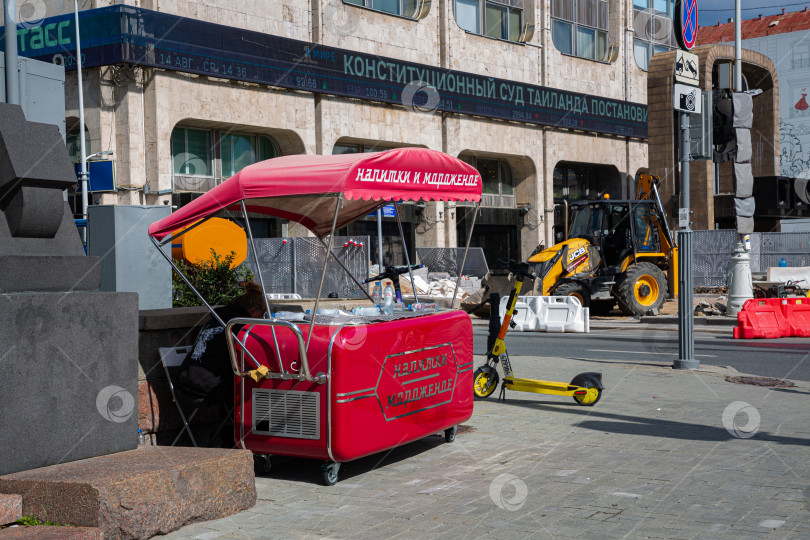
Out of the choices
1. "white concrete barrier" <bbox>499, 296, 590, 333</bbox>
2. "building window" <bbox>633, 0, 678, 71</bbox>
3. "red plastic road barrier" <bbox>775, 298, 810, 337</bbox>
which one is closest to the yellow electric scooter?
"red plastic road barrier" <bbox>775, 298, 810, 337</bbox>

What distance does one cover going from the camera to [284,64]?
32469 mm

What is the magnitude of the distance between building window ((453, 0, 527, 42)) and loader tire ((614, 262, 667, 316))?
2129cm

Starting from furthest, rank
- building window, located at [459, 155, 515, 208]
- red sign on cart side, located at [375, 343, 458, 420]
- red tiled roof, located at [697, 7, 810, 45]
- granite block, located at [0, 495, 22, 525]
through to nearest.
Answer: red tiled roof, located at [697, 7, 810, 45]
building window, located at [459, 155, 515, 208]
red sign on cart side, located at [375, 343, 458, 420]
granite block, located at [0, 495, 22, 525]

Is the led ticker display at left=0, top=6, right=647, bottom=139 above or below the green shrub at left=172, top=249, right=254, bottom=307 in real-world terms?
above

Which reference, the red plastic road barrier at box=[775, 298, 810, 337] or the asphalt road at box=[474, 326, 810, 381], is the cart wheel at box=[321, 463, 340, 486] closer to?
the asphalt road at box=[474, 326, 810, 381]

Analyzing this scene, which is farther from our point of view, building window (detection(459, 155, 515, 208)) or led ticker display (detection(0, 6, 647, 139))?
building window (detection(459, 155, 515, 208))

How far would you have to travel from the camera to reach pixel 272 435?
680 cm

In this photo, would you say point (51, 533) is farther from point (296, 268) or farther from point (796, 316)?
point (296, 268)

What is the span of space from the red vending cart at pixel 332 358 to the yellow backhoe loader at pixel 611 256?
49.7 feet

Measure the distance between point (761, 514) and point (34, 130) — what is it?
5.25 metres

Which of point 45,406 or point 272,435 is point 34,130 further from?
point 272,435

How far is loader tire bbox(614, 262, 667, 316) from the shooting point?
2320 centimetres

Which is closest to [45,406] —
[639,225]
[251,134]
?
[639,225]

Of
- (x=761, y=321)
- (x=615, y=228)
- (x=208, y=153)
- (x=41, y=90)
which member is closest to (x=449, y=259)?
(x=208, y=153)
